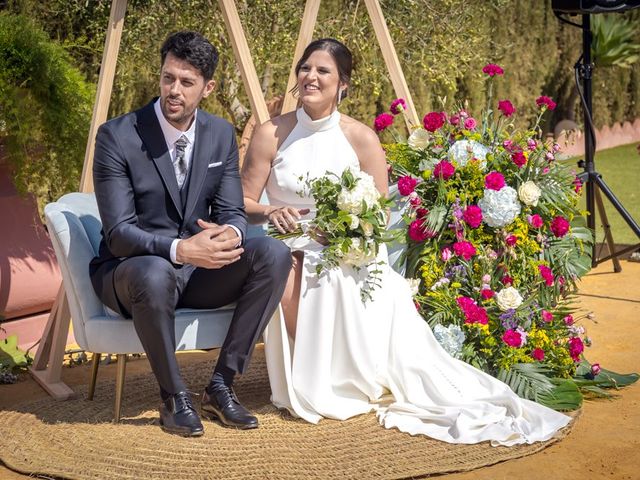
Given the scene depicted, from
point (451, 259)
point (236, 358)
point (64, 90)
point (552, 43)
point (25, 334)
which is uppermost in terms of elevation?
point (552, 43)

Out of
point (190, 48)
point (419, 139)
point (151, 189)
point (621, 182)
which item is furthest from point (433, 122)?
point (621, 182)

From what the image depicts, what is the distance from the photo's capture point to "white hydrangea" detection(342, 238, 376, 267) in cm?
381

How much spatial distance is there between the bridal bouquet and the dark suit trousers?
0.61 feet

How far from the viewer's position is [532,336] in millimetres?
4117

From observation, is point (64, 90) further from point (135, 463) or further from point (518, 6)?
point (518, 6)

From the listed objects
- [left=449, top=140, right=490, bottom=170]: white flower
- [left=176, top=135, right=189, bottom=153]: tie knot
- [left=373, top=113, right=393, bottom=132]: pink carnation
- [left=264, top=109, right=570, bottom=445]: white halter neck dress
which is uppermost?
[left=373, top=113, right=393, bottom=132]: pink carnation

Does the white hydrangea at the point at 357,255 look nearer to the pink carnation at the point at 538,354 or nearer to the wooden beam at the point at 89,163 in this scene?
the pink carnation at the point at 538,354

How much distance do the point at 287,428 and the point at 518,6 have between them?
8.18 m

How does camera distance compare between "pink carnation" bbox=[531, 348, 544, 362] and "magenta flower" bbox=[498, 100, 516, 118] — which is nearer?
"pink carnation" bbox=[531, 348, 544, 362]

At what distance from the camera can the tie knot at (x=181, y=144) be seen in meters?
3.81

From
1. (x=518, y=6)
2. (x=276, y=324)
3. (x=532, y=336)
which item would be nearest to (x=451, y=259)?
(x=532, y=336)

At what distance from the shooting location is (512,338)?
4004mm

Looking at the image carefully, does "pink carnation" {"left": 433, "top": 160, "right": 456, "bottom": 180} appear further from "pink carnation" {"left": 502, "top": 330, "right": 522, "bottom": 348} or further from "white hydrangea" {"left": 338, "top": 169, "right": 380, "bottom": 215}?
"pink carnation" {"left": 502, "top": 330, "right": 522, "bottom": 348}

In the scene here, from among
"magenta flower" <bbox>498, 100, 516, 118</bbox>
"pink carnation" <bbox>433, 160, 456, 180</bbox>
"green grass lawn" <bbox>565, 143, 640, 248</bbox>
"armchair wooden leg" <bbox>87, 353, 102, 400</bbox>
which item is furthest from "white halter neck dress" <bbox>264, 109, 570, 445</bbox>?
"green grass lawn" <bbox>565, 143, 640, 248</bbox>
